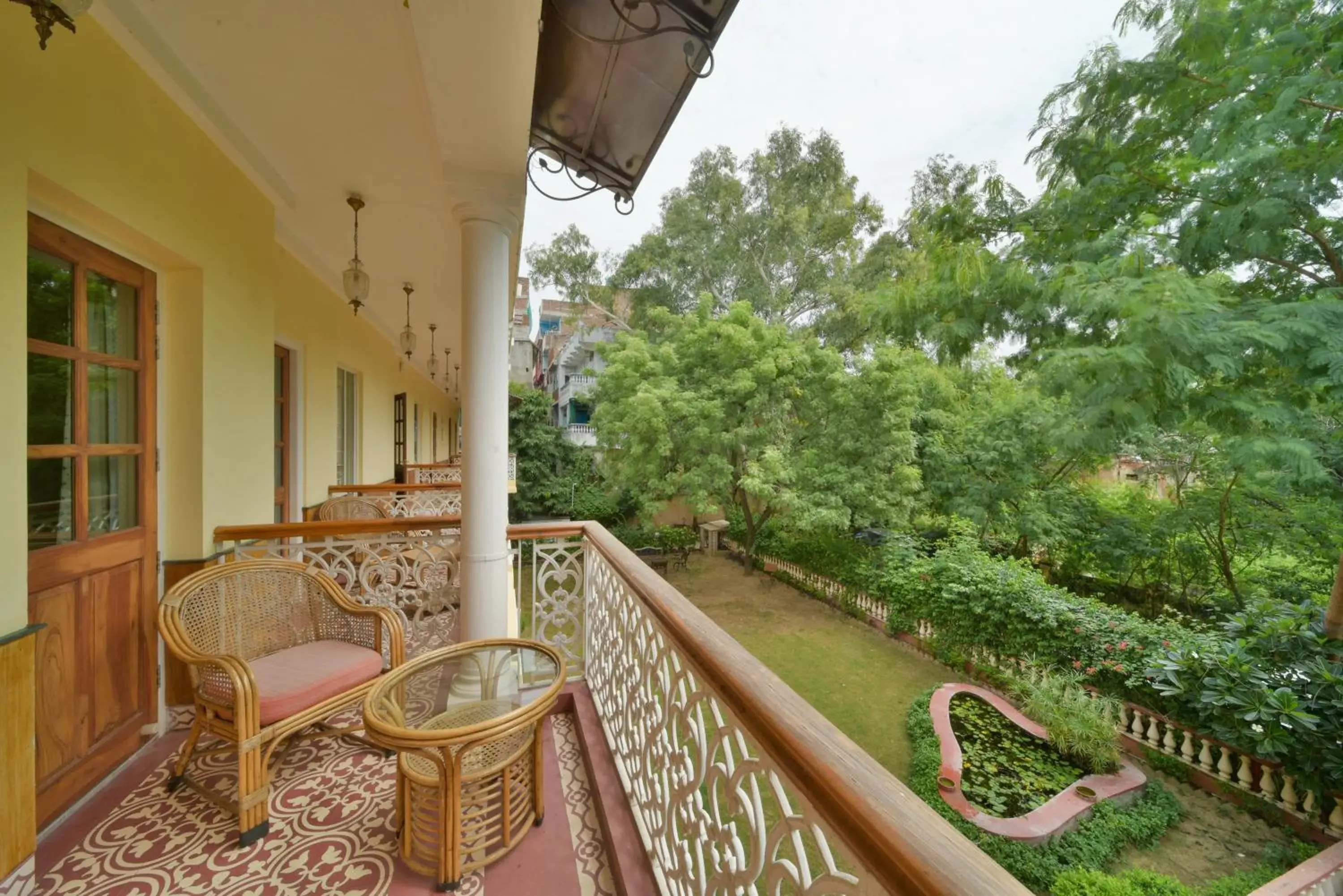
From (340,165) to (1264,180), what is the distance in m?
6.51

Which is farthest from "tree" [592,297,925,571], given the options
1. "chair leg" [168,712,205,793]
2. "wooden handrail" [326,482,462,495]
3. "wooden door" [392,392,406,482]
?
"chair leg" [168,712,205,793]

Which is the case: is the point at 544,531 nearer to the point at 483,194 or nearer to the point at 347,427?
the point at 483,194

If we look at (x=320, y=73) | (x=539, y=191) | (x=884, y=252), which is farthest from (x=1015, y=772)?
(x=884, y=252)

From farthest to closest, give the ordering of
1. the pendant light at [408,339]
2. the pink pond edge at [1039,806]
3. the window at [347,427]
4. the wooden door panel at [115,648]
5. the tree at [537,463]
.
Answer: the tree at [537,463]
the window at [347,427]
the pendant light at [408,339]
the pink pond edge at [1039,806]
the wooden door panel at [115,648]

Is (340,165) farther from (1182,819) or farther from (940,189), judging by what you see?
(940,189)

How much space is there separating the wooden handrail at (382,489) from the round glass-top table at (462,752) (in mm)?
3399

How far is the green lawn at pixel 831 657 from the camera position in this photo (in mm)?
5578

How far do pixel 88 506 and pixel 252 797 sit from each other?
1236 millimetres

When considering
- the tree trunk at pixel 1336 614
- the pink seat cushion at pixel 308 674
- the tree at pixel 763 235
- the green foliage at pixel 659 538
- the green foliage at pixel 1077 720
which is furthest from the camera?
the tree at pixel 763 235

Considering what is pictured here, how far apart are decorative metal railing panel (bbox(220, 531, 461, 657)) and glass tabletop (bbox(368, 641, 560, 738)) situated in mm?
738

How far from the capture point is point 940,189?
13430mm

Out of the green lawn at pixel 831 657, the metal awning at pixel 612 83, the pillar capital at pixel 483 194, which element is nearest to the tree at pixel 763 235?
the green lawn at pixel 831 657

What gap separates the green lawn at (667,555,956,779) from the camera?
5578 millimetres

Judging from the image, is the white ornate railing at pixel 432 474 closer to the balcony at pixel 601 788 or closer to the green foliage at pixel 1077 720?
the balcony at pixel 601 788
